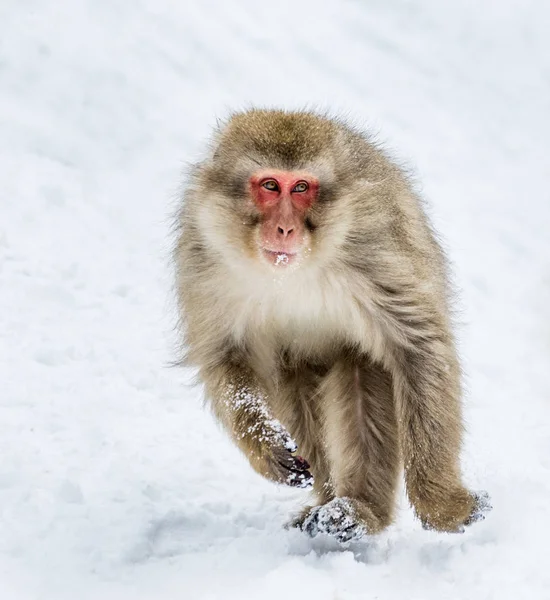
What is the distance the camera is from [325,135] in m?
4.48

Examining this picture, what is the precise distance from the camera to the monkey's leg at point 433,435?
4.45 metres

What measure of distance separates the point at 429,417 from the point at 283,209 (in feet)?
3.43

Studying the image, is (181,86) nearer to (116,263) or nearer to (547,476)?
(116,263)

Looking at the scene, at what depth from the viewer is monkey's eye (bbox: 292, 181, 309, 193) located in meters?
4.20

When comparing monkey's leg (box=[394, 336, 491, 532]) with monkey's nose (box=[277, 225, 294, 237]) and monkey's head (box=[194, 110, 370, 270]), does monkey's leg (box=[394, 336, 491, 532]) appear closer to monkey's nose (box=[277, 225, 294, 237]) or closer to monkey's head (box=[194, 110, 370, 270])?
monkey's head (box=[194, 110, 370, 270])

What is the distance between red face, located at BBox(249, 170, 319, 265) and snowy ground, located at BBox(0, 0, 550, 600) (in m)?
1.13

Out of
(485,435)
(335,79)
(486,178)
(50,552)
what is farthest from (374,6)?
(50,552)

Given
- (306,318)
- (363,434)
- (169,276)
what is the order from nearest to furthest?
1. (306,318)
2. (363,434)
3. (169,276)

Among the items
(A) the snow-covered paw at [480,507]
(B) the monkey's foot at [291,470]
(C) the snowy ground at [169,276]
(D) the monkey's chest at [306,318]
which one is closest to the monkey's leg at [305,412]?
(D) the monkey's chest at [306,318]

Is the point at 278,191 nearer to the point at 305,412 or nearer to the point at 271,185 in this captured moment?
the point at 271,185

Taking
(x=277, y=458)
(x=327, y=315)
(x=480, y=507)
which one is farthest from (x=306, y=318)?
(x=480, y=507)

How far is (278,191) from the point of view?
4191mm

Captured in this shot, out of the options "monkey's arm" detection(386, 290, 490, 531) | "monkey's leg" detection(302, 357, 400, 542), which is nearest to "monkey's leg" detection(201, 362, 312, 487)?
"monkey's leg" detection(302, 357, 400, 542)

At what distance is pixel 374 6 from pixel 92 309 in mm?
5135
